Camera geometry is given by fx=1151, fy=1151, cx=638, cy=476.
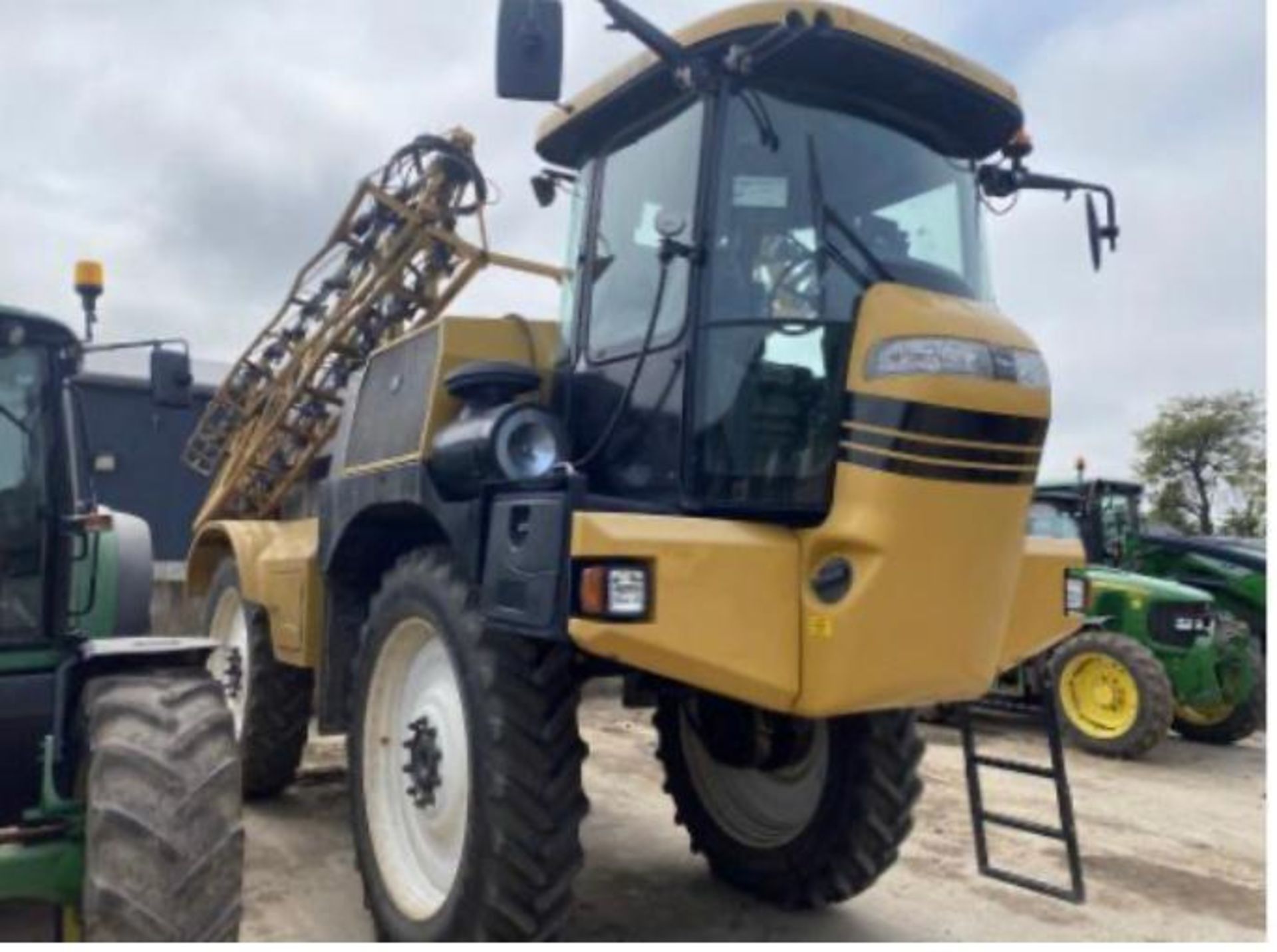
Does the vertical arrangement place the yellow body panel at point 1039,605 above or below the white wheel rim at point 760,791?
A: above

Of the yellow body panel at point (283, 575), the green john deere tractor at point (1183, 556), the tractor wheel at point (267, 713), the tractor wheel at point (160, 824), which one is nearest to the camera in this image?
the tractor wheel at point (160, 824)

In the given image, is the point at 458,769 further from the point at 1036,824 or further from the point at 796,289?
the point at 1036,824

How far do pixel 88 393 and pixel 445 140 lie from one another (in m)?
7.46

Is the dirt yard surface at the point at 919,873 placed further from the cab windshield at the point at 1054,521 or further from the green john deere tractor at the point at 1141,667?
the cab windshield at the point at 1054,521

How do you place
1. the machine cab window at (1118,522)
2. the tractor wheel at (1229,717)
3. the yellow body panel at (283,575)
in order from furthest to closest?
1. the machine cab window at (1118,522)
2. the tractor wheel at (1229,717)
3. the yellow body panel at (283,575)

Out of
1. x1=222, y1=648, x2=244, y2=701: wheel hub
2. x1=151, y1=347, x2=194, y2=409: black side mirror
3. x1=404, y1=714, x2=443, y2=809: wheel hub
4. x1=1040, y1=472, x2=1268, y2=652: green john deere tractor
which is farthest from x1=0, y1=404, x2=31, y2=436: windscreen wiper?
x1=1040, y1=472, x2=1268, y2=652: green john deere tractor

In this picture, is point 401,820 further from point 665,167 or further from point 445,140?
point 445,140

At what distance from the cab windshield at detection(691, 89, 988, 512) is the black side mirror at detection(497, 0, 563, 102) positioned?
2.02ft

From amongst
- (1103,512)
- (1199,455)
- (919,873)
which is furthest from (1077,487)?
(1199,455)

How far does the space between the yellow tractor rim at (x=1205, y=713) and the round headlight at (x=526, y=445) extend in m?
7.82

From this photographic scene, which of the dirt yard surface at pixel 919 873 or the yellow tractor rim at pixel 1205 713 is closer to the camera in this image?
the dirt yard surface at pixel 919 873

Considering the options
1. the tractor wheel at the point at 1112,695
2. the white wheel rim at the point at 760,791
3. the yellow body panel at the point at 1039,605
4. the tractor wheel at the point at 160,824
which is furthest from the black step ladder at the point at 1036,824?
the tractor wheel at the point at 1112,695

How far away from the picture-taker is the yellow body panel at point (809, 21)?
330 cm

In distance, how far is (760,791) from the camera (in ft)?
15.3
